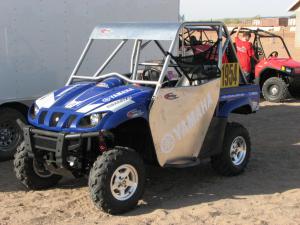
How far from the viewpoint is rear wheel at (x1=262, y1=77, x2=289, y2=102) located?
12539 mm

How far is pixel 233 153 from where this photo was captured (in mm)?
6344

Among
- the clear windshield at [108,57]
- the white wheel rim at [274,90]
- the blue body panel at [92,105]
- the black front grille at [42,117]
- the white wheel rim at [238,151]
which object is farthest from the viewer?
the white wheel rim at [274,90]

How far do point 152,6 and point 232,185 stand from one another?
3.99m

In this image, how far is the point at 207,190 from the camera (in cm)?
572

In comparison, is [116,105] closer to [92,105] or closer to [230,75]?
[92,105]

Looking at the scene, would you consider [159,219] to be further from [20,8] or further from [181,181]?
[20,8]

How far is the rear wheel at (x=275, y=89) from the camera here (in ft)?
41.1

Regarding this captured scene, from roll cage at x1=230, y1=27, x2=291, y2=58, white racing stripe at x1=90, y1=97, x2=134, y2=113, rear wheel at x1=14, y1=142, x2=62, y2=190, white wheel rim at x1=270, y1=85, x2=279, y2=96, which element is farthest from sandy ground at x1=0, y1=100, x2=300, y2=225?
roll cage at x1=230, y1=27, x2=291, y2=58

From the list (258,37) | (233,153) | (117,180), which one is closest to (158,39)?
(117,180)

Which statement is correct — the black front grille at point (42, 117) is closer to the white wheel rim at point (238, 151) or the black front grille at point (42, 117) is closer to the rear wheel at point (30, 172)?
the rear wheel at point (30, 172)

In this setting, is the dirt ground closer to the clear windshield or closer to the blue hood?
the blue hood

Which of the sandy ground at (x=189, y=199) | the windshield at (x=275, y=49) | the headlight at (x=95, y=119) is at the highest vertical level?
the headlight at (x=95, y=119)

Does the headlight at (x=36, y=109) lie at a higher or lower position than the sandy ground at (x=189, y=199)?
higher

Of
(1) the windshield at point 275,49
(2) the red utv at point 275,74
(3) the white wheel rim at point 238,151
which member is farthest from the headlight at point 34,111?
(1) the windshield at point 275,49
